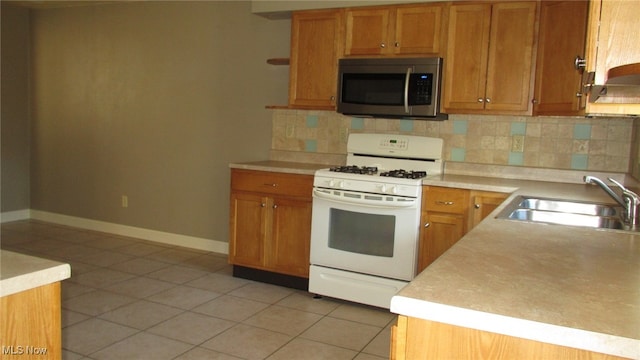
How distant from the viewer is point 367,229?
3.52m

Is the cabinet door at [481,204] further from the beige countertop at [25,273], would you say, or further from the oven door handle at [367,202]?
the beige countertop at [25,273]

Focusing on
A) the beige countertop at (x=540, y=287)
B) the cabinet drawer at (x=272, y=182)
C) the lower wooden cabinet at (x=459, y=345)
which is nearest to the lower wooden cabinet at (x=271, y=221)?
the cabinet drawer at (x=272, y=182)

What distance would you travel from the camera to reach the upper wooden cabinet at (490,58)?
134 inches

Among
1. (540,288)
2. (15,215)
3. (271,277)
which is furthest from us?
(15,215)

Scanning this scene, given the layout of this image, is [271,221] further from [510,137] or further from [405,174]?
[510,137]

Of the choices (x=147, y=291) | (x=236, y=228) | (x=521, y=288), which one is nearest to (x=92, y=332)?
(x=147, y=291)

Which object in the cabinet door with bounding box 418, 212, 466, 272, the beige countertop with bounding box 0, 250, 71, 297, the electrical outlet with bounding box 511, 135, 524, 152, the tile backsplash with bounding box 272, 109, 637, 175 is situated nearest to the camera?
the beige countertop with bounding box 0, 250, 71, 297

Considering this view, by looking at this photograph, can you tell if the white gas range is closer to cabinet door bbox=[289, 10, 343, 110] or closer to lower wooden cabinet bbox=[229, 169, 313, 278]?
lower wooden cabinet bbox=[229, 169, 313, 278]

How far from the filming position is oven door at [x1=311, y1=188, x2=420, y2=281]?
3389 millimetres

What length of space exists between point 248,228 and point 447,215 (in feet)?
5.05

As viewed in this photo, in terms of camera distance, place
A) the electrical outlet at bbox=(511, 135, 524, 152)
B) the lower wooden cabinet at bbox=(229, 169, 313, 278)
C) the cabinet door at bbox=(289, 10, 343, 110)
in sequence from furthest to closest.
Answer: the cabinet door at bbox=(289, 10, 343, 110) → the lower wooden cabinet at bbox=(229, 169, 313, 278) → the electrical outlet at bbox=(511, 135, 524, 152)

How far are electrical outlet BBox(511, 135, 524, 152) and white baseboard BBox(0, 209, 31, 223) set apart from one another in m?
5.31

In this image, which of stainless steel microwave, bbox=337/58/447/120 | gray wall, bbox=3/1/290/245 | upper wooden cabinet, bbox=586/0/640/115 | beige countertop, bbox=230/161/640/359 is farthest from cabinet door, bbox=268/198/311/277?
upper wooden cabinet, bbox=586/0/640/115

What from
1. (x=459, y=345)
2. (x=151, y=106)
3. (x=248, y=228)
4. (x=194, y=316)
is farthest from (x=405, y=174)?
(x=151, y=106)
